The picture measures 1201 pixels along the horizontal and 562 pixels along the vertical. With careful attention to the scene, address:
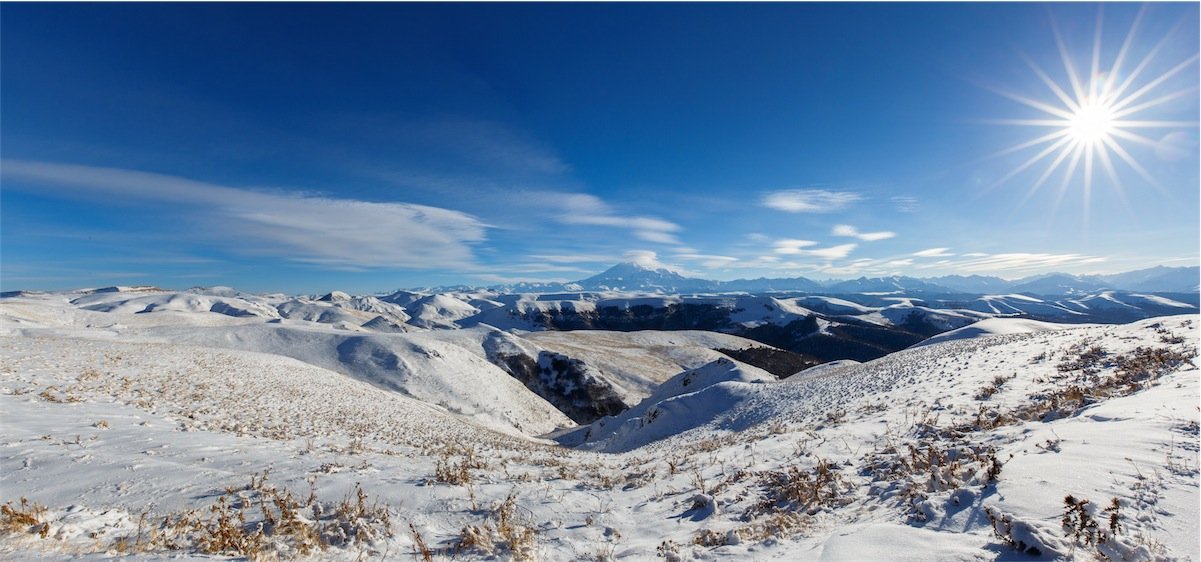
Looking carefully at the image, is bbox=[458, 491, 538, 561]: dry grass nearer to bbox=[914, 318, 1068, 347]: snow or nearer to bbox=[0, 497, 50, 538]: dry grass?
bbox=[0, 497, 50, 538]: dry grass

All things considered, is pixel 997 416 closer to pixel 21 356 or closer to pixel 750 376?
pixel 750 376

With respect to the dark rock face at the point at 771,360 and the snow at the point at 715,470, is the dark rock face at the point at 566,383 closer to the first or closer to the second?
the snow at the point at 715,470

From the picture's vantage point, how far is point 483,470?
9.75 metres

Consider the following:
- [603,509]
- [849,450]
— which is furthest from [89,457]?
[849,450]

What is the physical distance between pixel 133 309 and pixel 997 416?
638 ft

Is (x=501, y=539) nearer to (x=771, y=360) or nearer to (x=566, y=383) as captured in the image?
(x=566, y=383)

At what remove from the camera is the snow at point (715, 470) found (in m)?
4.41

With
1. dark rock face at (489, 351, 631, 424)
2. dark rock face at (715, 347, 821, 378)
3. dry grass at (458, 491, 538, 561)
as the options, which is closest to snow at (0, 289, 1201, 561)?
dry grass at (458, 491, 538, 561)

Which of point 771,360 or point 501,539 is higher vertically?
point 501,539

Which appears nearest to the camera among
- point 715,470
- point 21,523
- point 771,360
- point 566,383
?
point 21,523

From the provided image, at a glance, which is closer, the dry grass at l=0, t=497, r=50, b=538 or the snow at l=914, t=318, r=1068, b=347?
the dry grass at l=0, t=497, r=50, b=538

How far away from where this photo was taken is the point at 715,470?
957 cm

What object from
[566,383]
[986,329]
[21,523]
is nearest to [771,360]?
[986,329]

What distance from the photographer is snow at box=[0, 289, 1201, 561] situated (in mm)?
4406
